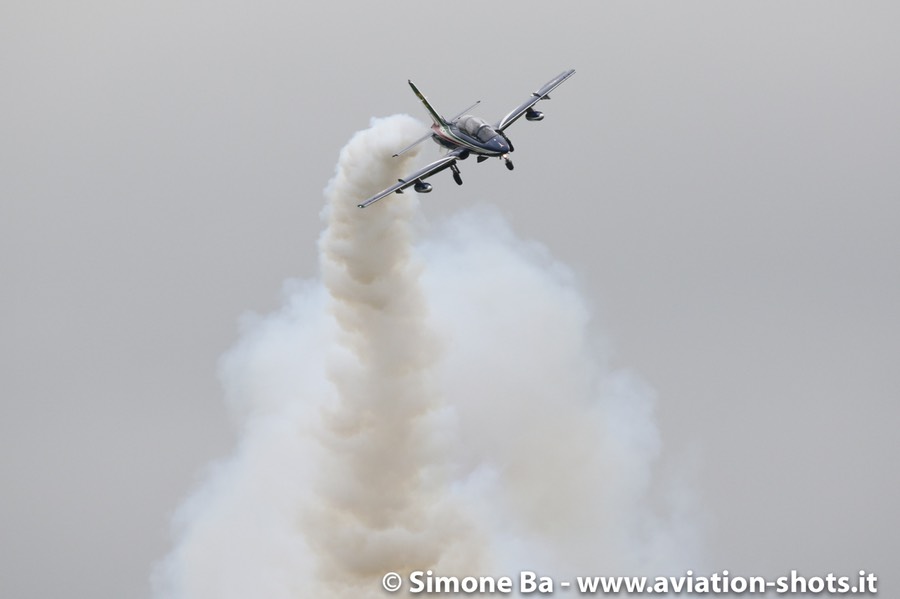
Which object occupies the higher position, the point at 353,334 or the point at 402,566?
the point at 353,334

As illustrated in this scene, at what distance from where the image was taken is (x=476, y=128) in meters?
87.7

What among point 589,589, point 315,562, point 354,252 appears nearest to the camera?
point 354,252

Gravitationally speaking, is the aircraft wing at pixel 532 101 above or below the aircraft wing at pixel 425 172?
above

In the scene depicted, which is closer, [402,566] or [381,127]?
[381,127]

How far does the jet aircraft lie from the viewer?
87.1 meters

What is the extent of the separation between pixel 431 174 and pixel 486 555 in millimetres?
23559

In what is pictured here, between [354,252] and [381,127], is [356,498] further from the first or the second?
[381,127]

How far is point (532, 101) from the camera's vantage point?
303 feet

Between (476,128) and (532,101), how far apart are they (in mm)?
5620

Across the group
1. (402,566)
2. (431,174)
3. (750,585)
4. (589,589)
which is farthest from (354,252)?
(750,585)

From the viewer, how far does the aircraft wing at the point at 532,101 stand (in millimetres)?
90562

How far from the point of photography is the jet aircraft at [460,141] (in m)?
87.1

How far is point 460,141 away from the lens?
3482 inches

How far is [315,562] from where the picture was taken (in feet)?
332
